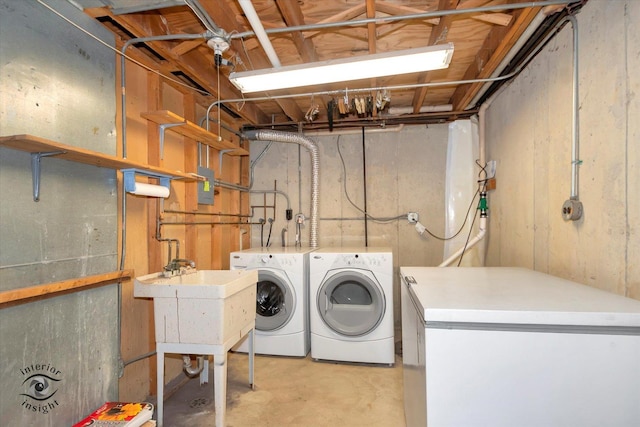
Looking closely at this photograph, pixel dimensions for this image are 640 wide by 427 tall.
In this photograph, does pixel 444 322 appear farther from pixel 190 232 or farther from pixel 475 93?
pixel 475 93

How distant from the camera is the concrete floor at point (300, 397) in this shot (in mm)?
1926

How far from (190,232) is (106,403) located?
1247mm

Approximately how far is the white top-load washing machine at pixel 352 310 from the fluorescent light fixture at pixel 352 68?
56.6 inches

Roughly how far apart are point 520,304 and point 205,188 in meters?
2.35

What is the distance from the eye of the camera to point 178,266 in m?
2.00

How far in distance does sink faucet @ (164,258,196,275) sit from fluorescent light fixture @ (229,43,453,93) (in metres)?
1.22

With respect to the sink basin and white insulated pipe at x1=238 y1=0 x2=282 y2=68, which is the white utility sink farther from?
white insulated pipe at x1=238 y1=0 x2=282 y2=68

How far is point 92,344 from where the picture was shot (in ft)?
5.43

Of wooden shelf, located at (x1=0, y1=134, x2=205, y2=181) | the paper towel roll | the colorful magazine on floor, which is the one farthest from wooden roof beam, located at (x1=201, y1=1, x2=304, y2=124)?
the colorful magazine on floor

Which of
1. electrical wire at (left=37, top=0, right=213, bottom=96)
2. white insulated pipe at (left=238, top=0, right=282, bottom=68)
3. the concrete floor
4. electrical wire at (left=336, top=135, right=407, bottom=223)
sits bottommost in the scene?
the concrete floor

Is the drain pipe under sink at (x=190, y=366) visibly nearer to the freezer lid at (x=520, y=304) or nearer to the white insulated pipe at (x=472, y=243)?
the freezer lid at (x=520, y=304)

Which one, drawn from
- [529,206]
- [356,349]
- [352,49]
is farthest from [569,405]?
[352,49]

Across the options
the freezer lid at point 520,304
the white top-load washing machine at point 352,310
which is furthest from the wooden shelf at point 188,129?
the freezer lid at point 520,304

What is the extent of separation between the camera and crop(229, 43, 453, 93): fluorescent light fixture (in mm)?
1593
